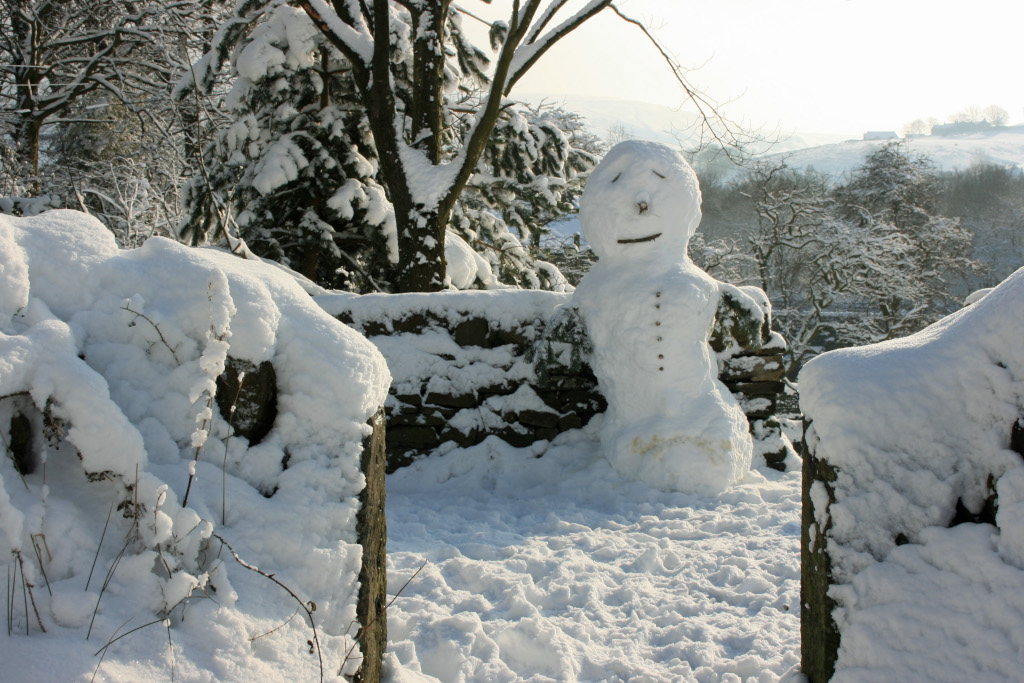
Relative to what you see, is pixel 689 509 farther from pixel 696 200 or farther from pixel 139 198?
pixel 139 198

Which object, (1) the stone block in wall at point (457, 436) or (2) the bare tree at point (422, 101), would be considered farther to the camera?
(2) the bare tree at point (422, 101)

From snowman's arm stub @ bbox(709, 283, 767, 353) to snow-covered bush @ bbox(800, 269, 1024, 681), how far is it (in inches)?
101

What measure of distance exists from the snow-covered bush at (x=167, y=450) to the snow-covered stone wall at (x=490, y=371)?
96.1 inches

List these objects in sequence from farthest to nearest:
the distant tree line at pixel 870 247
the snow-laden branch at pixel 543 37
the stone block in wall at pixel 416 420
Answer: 1. the distant tree line at pixel 870 247
2. the snow-laden branch at pixel 543 37
3. the stone block in wall at pixel 416 420

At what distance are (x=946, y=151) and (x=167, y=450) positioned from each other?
41.7m

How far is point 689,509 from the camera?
3521mm

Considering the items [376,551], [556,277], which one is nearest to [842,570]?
[376,551]

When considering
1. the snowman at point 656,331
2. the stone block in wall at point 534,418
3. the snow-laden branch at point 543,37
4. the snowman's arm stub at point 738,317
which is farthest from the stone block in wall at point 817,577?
the snow-laden branch at point 543,37

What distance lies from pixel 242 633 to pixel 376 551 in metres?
0.47

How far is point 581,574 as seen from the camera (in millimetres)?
2781

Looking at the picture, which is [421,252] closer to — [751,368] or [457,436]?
[457,436]

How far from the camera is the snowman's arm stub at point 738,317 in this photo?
4129 mm

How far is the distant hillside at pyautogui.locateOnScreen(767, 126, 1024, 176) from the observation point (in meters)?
31.5

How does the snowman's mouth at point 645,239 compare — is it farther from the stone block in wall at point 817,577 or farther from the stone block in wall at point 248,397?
the stone block in wall at point 248,397
